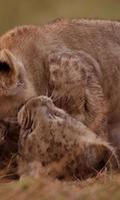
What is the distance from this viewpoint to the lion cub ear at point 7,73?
755cm

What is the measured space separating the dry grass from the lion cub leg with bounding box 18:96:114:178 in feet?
0.70

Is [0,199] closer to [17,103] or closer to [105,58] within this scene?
[17,103]

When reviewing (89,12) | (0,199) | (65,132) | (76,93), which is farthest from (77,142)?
(89,12)

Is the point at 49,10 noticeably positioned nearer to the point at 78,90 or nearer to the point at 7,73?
the point at 78,90

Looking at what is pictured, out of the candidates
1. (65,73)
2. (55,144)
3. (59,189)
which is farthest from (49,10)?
(59,189)

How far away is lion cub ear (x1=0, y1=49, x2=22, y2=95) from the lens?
7.55 meters

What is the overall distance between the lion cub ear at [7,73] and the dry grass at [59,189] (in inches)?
35.6

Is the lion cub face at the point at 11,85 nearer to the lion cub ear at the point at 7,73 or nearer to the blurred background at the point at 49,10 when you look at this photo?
the lion cub ear at the point at 7,73

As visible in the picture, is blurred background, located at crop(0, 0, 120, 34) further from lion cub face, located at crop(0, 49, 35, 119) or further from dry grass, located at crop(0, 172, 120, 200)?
dry grass, located at crop(0, 172, 120, 200)

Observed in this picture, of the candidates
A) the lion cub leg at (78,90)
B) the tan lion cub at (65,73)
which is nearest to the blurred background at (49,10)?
the tan lion cub at (65,73)

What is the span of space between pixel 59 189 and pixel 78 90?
1534 millimetres

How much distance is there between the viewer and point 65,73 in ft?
25.9

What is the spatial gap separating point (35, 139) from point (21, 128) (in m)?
0.27

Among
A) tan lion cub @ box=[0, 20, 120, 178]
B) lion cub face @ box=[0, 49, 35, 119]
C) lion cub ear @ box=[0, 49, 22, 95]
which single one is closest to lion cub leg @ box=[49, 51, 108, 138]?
tan lion cub @ box=[0, 20, 120, 178]
